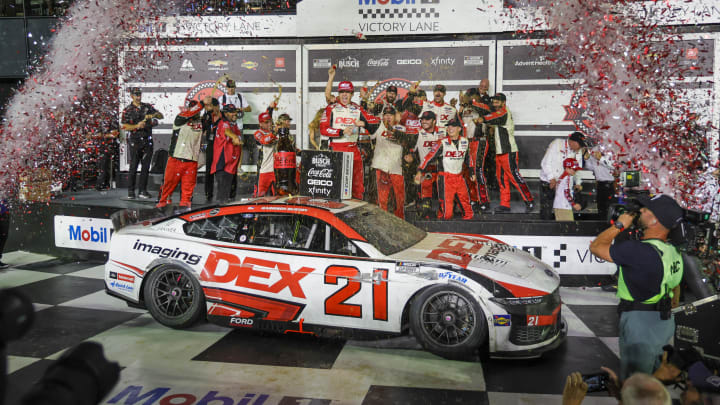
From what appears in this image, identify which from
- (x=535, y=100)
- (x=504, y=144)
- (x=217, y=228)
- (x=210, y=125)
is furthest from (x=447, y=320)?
(x=535, y=100)

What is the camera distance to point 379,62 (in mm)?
10836

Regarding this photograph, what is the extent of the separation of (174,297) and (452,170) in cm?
435

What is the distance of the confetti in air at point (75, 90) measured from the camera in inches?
432

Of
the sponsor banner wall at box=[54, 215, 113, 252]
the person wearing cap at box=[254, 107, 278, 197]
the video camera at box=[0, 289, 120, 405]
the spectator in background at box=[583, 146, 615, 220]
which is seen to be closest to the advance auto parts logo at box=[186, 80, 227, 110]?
the person wearing cap at box=[254, 107, 278, 197]

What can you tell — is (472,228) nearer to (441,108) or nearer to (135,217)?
(441,108)

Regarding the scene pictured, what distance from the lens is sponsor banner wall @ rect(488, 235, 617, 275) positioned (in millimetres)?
7195

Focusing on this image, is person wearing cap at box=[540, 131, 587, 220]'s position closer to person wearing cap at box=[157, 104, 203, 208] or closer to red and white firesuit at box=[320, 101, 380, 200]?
red and white firesuit at box=[320, 101, 380, 200]

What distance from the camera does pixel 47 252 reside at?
895 centimetres

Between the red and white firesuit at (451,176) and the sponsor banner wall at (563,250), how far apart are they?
37.8 inches

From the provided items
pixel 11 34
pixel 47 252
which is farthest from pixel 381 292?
pixel 11 34

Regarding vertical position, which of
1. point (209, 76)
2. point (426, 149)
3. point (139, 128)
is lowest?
point (426, 149)

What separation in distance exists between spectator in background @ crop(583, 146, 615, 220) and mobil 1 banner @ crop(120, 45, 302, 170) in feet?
18.6

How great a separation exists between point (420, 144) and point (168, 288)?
532 centimetres

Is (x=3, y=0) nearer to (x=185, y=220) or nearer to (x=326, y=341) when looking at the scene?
(x=185, y=220)
